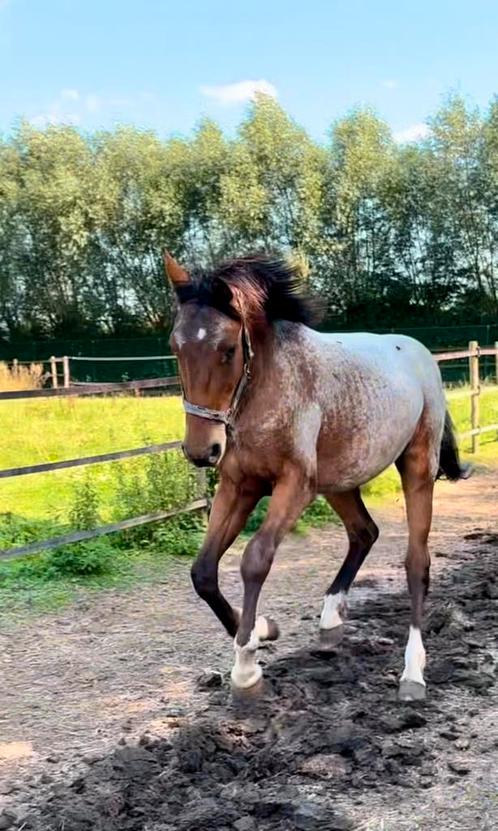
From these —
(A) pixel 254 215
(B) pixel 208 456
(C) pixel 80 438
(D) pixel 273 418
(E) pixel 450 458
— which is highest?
(A) pixel 254 215

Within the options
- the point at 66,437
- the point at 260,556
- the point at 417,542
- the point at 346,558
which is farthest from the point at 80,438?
the point at 260,556

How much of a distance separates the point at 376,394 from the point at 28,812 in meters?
2.22

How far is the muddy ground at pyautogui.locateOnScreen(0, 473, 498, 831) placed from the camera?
2.44 metres

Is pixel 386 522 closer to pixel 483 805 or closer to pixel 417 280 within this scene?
pixel 483 805

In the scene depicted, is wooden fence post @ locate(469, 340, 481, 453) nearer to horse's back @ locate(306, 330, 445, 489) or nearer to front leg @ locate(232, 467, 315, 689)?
horse's back @ locate(306, 330, 445, 489)

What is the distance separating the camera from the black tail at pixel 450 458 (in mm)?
4551

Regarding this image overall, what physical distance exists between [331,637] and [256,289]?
1803 mm

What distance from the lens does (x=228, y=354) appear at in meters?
3.00

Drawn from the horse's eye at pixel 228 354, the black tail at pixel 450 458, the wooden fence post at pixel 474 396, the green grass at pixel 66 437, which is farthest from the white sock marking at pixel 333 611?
the wooden fence post at pixel 474 396

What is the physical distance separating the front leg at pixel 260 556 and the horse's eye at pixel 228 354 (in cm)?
54

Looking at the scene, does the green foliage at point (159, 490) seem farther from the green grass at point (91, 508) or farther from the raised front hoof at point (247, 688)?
the raised front hoof at point (247, 688)

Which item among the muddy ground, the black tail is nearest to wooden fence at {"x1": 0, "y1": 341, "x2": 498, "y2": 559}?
the muddy ground

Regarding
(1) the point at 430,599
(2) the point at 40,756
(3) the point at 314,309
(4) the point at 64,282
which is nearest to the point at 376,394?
(3) the point at 314,309

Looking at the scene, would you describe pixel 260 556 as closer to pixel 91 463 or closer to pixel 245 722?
pixel 245 722
